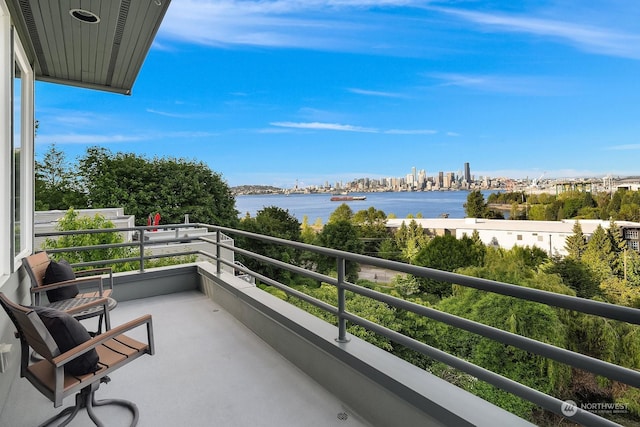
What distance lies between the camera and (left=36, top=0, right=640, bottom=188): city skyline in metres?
53.2

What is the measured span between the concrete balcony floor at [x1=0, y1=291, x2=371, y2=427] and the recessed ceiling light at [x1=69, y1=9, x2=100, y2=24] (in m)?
2.60

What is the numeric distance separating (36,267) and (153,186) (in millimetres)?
18682

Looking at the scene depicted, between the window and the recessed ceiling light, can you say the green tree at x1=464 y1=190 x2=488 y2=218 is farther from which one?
the recessed ceiling light

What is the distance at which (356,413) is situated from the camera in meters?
1.98

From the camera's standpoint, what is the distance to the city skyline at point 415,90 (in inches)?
2095

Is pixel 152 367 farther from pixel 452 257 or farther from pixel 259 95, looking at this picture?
pixel 259 95

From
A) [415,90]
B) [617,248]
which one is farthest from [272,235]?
[415,90]

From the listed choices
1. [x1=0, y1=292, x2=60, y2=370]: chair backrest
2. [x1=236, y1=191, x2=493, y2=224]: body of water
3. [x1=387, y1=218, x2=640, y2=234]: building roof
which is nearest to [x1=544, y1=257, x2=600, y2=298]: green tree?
[x1=387, y1=218, x2=640, y2=234]: building roof

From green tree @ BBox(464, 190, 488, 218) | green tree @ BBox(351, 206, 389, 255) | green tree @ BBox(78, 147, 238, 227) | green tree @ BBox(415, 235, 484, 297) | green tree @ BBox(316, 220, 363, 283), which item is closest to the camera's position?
green tree @ BBox(78, 147, 238, 227)

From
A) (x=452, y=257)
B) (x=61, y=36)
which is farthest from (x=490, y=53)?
(x=61, y=36)

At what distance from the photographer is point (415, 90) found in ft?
219

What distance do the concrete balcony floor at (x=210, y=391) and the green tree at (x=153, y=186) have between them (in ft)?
60.0

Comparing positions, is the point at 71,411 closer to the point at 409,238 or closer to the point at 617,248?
the point at 409,238

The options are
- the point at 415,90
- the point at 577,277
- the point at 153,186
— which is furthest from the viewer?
the point at 415,90
